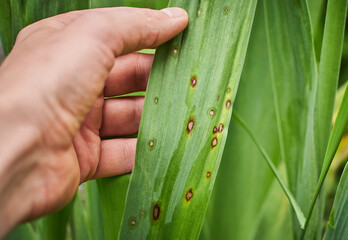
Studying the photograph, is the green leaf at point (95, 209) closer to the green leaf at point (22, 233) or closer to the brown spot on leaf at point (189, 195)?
the green leaf at point (22, 233)

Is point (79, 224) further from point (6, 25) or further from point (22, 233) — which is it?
point (6, 25)

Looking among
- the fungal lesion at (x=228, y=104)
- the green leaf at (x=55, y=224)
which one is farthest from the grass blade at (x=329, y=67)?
the green leaf at (x=55, y=224)

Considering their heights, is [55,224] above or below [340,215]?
below

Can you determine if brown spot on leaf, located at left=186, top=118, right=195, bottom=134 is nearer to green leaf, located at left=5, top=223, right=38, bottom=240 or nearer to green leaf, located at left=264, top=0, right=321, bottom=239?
green leaf, located at left=264, top=0, right=321, bottom=239

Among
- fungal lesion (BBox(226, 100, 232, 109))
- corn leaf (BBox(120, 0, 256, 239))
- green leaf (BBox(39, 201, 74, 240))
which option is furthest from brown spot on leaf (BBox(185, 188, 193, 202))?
green leaf (BBox(39, 201, 74, 240))

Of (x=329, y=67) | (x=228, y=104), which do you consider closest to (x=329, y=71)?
(x=329, y=67)

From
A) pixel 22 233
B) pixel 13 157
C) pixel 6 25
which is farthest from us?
pixel 22 233
